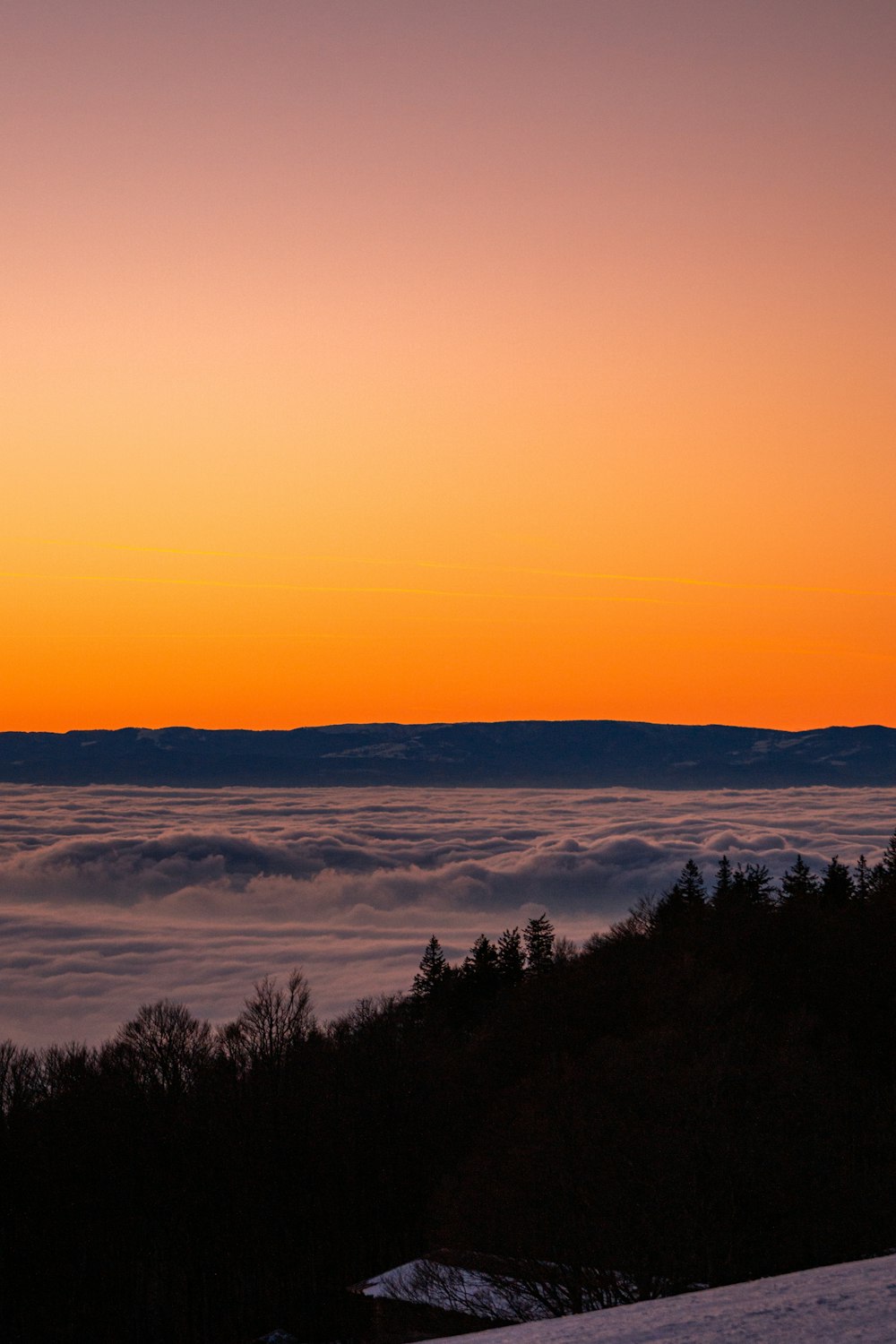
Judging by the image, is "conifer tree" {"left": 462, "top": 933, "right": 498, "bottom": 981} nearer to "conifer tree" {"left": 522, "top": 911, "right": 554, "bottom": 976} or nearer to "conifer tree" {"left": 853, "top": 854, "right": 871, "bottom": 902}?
"conifer tree" {"left": 522, "top": 911, "right": 554, "bottom": 976}

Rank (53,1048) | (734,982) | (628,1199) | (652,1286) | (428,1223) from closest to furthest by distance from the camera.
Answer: (652,1286)
(628,1199)
(734,982)
(428,1223)
(53,1048)

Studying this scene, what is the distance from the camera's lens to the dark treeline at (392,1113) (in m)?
30.2

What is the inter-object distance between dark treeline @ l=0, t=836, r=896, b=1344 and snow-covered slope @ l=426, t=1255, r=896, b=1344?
16.2 meters

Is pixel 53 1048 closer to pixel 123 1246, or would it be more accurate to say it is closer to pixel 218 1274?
pixel 123 1246

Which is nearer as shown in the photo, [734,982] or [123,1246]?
[734,982]

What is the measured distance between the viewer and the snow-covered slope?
10.0 m

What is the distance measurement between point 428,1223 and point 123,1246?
1766 centimetres

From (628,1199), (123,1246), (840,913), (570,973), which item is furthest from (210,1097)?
(628,1199)

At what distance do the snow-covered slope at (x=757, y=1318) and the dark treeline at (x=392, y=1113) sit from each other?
53.0 feet

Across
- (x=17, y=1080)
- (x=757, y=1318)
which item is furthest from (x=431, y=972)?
(x=757, y=1318)

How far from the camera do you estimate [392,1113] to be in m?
66.2

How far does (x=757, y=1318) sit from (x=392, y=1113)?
196 ft

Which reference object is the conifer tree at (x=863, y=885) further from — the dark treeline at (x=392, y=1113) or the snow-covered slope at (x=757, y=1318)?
the snow-covered slope at (x=757, y=1318)

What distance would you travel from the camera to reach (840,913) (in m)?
71.1
